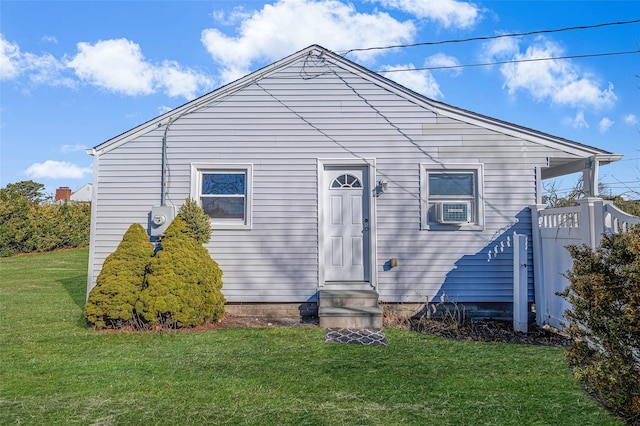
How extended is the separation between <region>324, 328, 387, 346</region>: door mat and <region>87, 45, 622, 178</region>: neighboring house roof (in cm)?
388

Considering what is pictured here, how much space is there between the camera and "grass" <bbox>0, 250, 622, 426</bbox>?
2541 millimetres

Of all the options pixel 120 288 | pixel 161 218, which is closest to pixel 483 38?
pixel 161 218

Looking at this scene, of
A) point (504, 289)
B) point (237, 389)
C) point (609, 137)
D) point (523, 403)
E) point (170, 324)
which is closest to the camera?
point (523, 403)

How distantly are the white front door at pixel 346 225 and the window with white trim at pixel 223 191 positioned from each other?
4.64 feet

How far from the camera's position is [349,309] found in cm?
534

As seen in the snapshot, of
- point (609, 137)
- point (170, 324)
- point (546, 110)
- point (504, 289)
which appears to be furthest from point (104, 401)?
point (609, 137)

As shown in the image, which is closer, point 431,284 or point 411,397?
point 411,397

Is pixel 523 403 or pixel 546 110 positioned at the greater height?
pixel 546 110

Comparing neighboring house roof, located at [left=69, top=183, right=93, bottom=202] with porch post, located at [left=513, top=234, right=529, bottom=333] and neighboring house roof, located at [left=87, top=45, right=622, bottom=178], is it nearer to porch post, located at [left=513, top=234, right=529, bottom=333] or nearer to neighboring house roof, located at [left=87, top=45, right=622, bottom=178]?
neighboring house roof, located at [left=87, top=45, right=622, bottom=178]

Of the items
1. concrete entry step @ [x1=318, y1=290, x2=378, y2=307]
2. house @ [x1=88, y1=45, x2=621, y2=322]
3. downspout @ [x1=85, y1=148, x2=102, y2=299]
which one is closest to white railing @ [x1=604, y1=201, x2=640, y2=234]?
house @ [x1=88, y1=45, x2=621, y2=322]

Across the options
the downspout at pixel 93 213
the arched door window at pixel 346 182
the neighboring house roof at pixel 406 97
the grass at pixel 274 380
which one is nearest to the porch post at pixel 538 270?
the neighboring house roof at pixel 406 97

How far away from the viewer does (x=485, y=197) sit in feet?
19.5

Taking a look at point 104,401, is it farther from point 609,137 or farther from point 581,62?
point 609,137

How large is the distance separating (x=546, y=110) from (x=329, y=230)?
10779 millimetres
